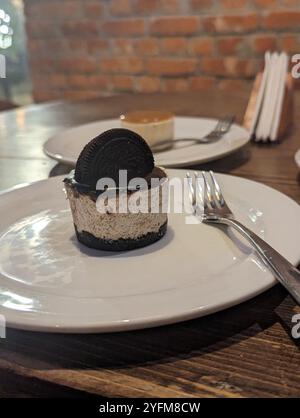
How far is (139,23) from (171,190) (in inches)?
80.9

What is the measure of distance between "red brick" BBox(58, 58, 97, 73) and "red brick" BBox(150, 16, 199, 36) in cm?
46

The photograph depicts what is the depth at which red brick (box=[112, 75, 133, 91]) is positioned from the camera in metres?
2.78

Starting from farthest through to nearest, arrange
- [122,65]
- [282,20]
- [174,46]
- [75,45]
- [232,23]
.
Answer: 1. [75,45]
2. [122,65]
3. [174,46]
4. [232,23]
5. [282,20]

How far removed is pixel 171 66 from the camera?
2596mm

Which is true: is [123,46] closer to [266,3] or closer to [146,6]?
[146,6]

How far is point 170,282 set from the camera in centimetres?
50

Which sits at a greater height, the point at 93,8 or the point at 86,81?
the point at 93,8

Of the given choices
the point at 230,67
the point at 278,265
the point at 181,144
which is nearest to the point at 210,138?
the point at 181,144

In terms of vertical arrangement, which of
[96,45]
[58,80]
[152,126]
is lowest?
[58,80]

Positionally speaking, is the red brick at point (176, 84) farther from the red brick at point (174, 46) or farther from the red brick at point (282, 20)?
the red brick at point (282, 20)

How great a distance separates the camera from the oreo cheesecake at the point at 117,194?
579 mm

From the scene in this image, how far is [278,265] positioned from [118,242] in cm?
19

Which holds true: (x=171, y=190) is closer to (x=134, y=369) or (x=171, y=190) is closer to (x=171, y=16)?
(x=134, y=369)

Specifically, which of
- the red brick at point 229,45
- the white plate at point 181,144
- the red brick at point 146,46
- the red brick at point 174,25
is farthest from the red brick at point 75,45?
the white plate at point 181,144
